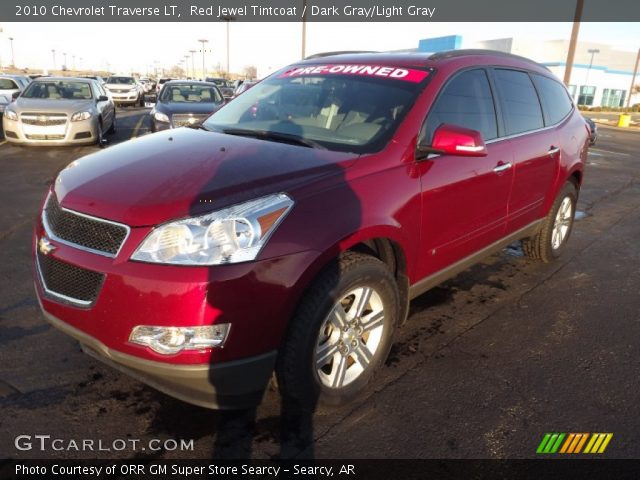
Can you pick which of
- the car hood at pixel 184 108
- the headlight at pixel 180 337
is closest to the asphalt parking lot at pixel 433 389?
the headlight at pixel 180 337

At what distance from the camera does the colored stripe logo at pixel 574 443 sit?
2.57 m

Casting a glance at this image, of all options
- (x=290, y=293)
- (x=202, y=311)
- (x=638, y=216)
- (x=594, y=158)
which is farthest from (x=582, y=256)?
(x=594, y=158)

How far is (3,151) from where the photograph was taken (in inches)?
438

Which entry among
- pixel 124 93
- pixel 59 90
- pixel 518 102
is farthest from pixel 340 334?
pixel 124 93

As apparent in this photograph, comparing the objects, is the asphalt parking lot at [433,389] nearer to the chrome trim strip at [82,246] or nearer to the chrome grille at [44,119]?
the chrome trim strip at [82,246]

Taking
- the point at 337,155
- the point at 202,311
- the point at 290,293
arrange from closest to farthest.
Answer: the point at 202,311, the point at 290,293, the point at 337,155

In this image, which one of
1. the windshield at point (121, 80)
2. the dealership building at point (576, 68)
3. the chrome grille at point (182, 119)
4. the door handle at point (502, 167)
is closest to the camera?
the door handle at point (502, 167)

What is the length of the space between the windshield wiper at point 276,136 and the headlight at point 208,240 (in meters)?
0.92

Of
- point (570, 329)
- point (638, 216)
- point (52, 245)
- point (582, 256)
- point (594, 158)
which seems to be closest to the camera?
point (52, 245)

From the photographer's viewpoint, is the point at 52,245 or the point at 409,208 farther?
the point at 409,208

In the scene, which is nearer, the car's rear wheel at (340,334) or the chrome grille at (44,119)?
the car's rear wheel at (340,334)

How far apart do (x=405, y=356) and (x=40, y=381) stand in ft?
7.16

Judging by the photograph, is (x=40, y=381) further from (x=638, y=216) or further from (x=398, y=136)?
(x=638, y=216)

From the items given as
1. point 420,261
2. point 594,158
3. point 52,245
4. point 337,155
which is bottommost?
point 594,158
